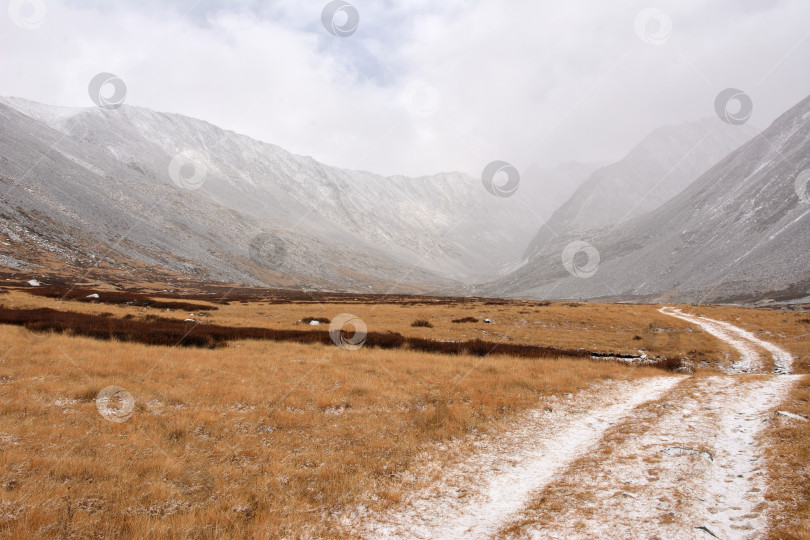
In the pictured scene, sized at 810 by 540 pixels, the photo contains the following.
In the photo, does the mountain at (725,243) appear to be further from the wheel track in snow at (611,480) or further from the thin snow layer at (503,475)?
the thin snow layer at (503,475)

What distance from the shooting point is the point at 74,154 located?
162000 mm

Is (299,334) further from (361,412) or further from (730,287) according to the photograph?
(730,287)

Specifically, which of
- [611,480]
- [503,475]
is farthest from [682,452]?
[503,475]

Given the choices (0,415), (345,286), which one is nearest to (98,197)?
(345,286)

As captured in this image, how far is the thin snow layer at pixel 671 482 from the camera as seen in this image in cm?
620

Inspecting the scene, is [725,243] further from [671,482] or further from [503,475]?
[503,475]

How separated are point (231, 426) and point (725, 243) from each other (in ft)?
499

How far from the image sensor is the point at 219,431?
9.73 m

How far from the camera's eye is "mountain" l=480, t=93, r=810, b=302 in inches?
3844

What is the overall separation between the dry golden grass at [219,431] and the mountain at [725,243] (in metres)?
103

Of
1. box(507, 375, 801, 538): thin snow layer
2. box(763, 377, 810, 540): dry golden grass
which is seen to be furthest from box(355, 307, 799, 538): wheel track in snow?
box(763, 377, 810, 540): dry golden grass

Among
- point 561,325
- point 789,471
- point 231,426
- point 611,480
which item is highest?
point 231,426

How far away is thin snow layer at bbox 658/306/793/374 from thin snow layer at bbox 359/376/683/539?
13.2 m

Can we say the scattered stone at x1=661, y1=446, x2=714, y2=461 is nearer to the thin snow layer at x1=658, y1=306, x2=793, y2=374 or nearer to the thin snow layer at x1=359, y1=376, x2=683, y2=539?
Result: the thin snow layer at x1=359, y1=376, x2=683, y2=539
